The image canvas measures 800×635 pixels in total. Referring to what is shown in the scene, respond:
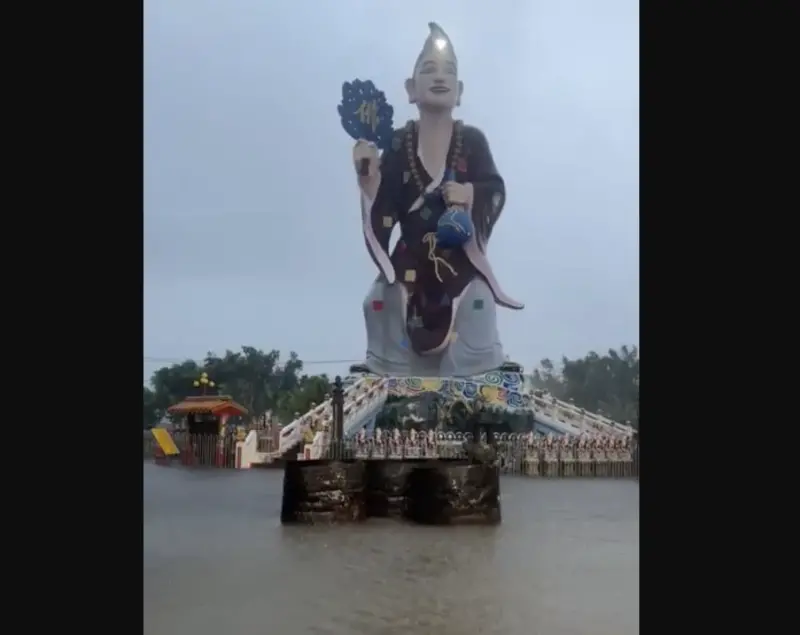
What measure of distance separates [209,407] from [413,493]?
6869 millimetres

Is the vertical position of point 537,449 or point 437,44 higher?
point 437,44

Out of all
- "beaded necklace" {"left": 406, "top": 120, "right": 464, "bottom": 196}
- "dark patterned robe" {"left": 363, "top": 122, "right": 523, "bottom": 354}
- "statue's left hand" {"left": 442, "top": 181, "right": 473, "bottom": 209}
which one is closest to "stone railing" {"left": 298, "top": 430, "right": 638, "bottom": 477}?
"dark patterned robe" {"left": 363, "top": 122, "right": 523, "bottom": 354}

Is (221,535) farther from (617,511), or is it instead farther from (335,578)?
(617,511)

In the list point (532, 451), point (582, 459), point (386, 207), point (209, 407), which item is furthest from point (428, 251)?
point (209, 407)

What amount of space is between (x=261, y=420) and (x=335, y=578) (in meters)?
8.79

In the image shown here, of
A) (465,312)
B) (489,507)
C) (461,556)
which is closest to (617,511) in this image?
(489,507)

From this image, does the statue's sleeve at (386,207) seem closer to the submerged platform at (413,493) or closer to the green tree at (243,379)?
the green tree at (243,379)

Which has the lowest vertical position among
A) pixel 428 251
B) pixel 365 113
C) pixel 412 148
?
pixel 428 251

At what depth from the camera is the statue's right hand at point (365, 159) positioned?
45.1 feet

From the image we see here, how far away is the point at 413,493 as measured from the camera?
255 inches

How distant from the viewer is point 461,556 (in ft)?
16.4

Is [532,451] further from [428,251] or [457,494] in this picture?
[457,494]

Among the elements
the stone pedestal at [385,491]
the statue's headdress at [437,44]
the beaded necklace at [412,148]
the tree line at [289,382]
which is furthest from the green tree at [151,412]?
the stone pedestal at [385,491]

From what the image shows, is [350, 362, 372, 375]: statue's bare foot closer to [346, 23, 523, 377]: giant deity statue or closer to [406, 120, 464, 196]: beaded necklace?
[346, 23, 523, 377]: giant deity statue
